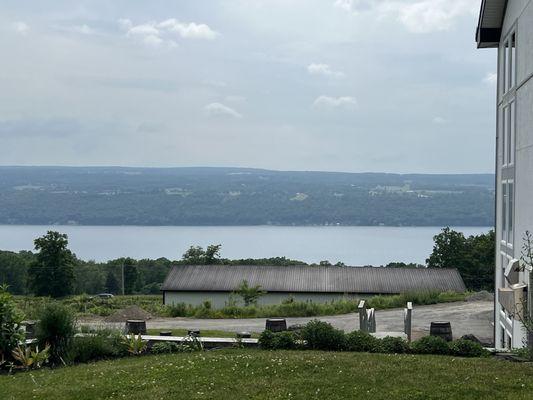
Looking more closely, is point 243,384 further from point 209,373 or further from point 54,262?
point 54,262

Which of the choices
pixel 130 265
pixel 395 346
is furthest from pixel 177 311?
pixel 130 265

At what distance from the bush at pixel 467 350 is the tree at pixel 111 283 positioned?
64392 mm

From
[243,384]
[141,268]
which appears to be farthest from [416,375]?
A: [141,268]

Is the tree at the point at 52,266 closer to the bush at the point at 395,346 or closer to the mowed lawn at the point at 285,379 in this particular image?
the mowed lawn at the point at 285,379

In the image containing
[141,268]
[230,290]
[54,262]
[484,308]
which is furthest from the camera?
[141,268]

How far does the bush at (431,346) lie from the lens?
14391 mm

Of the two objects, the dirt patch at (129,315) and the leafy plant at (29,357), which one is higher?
the leafy plant at (29,357)

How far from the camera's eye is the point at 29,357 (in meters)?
14.7

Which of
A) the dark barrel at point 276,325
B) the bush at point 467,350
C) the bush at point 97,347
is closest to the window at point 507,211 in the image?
the bush at point 467,350

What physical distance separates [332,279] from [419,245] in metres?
130

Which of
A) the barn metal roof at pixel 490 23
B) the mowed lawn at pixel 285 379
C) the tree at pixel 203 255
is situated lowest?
the tree at pixel 203 255

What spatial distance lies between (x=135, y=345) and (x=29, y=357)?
2.08 meters

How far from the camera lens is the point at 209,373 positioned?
41.4ft

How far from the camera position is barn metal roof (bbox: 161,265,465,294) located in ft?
133
